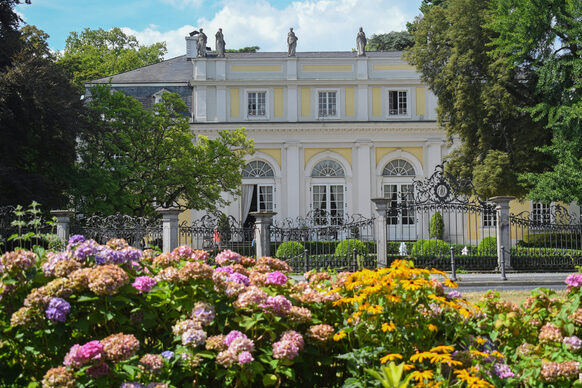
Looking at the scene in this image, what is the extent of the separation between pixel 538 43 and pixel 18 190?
1884 centimetres

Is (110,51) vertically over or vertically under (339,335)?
over

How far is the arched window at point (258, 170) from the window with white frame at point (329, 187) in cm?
251

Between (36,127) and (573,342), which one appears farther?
(36,127)

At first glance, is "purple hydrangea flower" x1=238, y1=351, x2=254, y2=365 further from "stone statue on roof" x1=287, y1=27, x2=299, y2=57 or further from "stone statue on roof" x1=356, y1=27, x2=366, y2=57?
"stone statue on roof" x1=356, y1=27, x2=366, y2=57

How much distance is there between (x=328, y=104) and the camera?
3594 centimetres

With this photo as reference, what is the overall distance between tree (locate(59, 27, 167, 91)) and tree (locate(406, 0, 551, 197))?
2535 cm

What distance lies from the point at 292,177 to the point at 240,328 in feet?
100

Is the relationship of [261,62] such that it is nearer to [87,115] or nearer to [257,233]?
[87,115]

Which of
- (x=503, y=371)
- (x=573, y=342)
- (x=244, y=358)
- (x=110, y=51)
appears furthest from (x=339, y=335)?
(x=110, y=51)

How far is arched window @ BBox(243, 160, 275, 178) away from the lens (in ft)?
115

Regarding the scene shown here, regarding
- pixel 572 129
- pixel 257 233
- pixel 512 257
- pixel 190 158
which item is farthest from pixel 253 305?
pixel 190 158

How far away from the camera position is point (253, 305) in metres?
4.03

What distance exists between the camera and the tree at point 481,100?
912 inches

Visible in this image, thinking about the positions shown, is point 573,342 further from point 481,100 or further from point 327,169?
point 327,169
